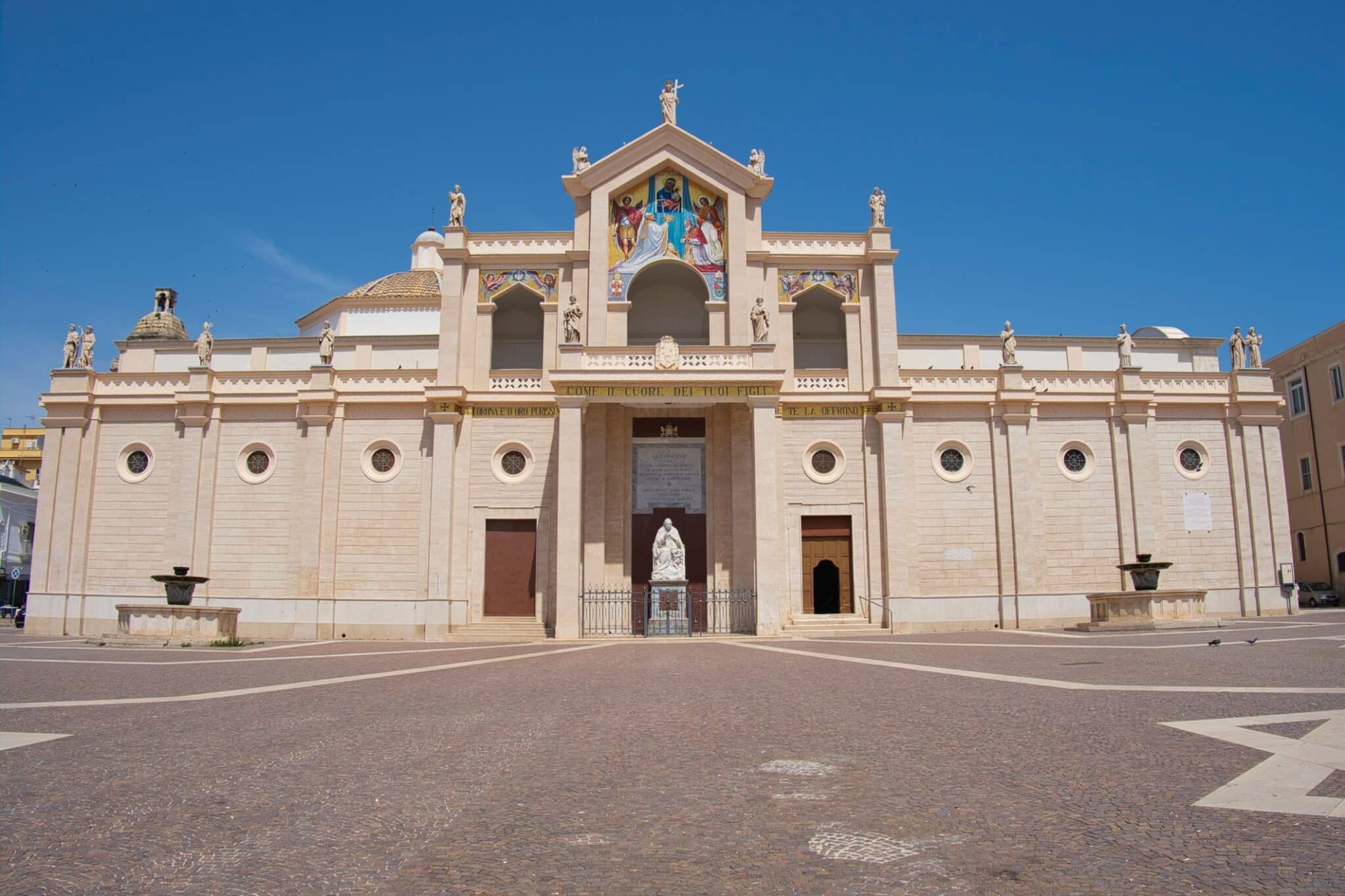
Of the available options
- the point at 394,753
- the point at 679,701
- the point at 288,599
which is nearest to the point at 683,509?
the point at 288,599

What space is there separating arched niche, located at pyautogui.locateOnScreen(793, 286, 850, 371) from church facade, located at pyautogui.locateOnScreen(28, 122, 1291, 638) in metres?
1.89

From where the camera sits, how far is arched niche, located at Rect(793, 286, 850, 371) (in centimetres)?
3591

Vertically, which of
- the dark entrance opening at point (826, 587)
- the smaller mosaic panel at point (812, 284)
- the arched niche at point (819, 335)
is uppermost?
the smaller mosaic panel at point (812, 284)

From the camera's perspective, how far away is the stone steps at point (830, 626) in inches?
1159

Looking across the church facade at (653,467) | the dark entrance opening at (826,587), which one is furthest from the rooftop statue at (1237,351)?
the dark entrance opening at (826,587)

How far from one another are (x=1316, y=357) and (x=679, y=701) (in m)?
46.7

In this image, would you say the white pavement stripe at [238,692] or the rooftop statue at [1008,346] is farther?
the rooftop statue at [1008,346]

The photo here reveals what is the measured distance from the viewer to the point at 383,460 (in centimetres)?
3238

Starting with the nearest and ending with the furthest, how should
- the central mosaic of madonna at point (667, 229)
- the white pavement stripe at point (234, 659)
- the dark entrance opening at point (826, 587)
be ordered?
1. the white pavement stripe at point (234, 659)
2. the dark entrance opening at point (826, 587)
3. the central mosaic of madonna at point (667, 229)

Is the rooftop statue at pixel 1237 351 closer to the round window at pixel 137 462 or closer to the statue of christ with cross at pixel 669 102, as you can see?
the statue of christ with cross at pixel 669 102

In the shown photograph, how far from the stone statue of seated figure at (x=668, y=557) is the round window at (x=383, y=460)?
33.7 feet

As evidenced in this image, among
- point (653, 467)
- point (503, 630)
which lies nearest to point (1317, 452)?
point (653, 467)

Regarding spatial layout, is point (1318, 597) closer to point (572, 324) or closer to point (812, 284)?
point (812, 284)

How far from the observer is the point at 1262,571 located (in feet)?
107
